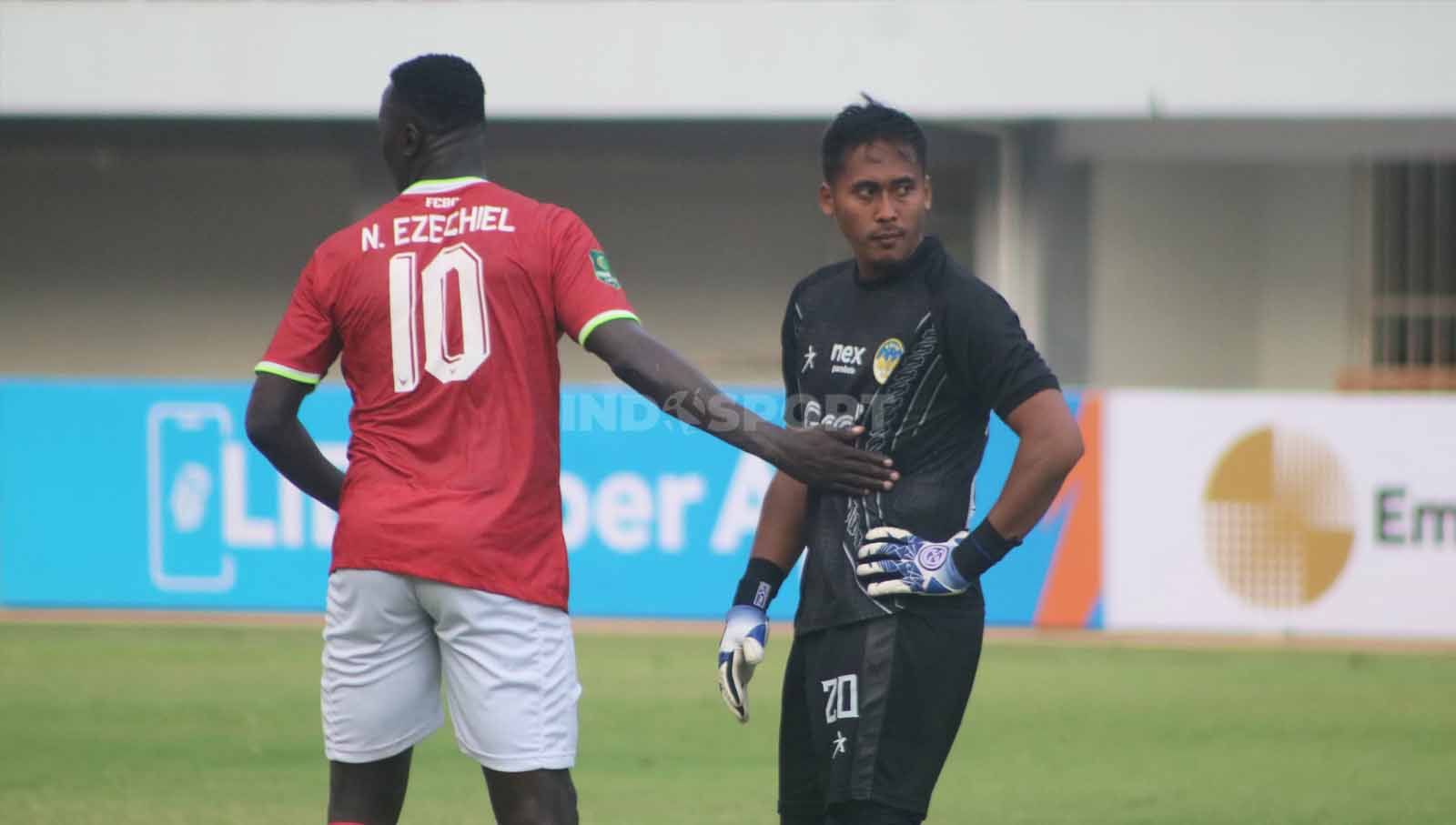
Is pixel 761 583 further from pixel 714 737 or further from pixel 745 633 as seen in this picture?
pixel 714 737

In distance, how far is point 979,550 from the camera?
4309mm

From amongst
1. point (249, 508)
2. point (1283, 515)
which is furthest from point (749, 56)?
point (1283, 515)

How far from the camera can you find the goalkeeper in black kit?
170 inches

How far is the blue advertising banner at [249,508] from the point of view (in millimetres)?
12266

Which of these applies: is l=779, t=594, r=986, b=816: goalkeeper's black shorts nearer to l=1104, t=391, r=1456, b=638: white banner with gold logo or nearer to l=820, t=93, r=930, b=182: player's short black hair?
l=820, t=93, r=930, b=182: player's short black hair

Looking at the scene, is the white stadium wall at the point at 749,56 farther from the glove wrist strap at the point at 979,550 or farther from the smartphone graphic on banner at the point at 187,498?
the glove wrist strap at the point at 979,550

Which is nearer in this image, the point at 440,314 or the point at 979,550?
the point at 440,314

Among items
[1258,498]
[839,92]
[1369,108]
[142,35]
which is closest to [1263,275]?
[1369,108]

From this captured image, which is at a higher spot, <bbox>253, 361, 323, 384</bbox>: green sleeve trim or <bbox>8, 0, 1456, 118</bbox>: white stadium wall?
<bbox>8, 0, 1456, 118</bbox>: white stadium wall

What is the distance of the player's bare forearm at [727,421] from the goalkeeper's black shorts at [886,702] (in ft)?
1.14

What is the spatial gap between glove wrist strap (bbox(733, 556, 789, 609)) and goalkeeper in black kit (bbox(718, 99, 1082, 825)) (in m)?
0.20

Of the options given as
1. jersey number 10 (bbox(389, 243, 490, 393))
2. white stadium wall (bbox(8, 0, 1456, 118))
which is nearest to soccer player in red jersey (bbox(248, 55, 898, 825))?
jersey number 10 (bbox(389, 243, 490, 393))

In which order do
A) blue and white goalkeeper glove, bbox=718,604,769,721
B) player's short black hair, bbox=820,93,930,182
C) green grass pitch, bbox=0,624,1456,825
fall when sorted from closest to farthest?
player's short black hair, bbox=820,93,930,182, blue and white goalkeeper glove, bbox=718,604,769,721, green grass pitch, bbox=0,624,1456,825

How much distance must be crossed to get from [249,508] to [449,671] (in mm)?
8497
